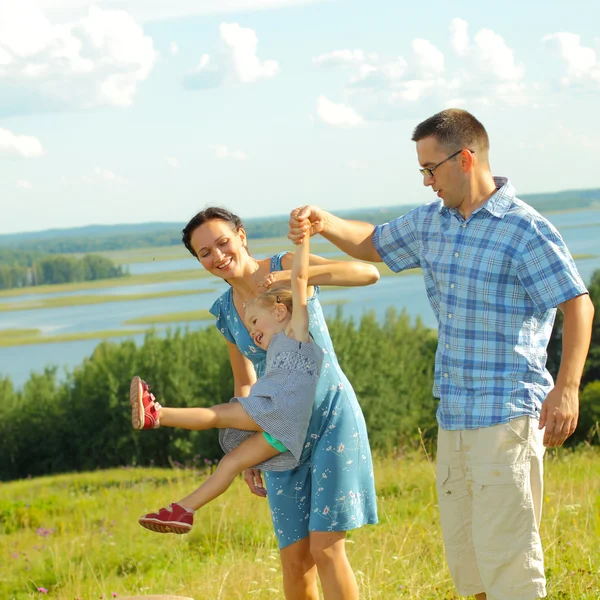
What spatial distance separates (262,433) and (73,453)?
1752 inches

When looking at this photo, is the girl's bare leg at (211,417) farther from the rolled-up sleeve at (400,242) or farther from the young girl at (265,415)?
the rolled-up sleeve at (400,242)

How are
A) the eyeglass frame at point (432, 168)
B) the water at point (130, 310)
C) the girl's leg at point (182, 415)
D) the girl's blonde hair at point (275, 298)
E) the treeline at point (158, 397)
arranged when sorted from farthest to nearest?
1. the water at point (130, 310)
2. the treeline at point (158, 397)
3. the girl's blonde hair at point (275, 298)
4. the eyeglass frame at point (432, 168)
5. the girl's leg at point (182, 415)

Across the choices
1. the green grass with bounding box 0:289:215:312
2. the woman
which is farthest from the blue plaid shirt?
the green grass with bounding box 0:289:215:312

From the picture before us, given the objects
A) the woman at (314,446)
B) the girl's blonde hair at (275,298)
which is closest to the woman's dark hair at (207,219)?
the woman at (314,446)

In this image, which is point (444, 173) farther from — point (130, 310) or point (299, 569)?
point (130, 310)

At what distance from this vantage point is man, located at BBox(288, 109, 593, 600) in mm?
3580

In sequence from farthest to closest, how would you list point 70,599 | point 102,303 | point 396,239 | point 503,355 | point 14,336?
point 102,303 < point 14,336 < point 70,599 < point 396,239 < point 503,355

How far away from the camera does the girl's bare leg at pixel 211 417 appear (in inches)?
141

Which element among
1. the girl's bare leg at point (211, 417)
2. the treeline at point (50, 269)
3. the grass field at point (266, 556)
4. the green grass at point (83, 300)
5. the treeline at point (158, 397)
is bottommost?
the treeline at point (158, 397)

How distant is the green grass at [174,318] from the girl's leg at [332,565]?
9756 centimetres

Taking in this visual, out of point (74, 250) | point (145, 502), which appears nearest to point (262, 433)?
point (145, 502)

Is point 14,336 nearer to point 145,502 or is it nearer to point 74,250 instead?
point 74,250

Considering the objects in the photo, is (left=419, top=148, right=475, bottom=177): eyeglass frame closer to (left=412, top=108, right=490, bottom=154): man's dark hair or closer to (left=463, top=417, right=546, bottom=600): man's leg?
(left=412, top=108, right=490, bottom=154): man's dark hair

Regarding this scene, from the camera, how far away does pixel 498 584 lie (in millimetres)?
3707
